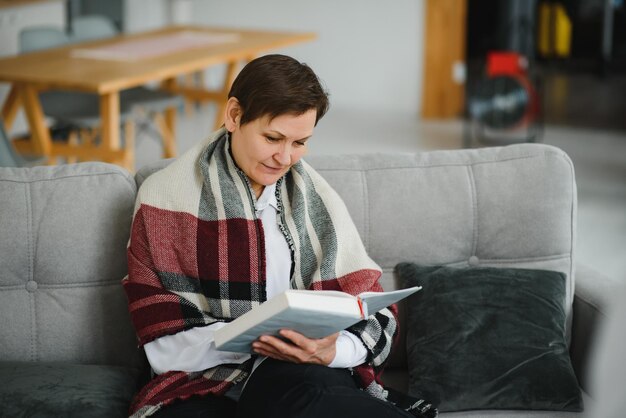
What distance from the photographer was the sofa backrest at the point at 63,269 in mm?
2092

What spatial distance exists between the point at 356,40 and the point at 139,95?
2627mm

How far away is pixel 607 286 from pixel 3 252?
1.37 metres

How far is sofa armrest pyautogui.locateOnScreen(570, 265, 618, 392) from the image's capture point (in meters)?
2.17

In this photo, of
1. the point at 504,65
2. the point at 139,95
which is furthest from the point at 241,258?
the point at 504,65

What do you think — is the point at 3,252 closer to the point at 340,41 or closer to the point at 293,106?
the point at 293,106

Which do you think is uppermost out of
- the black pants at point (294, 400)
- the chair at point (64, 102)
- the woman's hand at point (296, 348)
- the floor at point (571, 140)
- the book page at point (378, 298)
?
the chair at point (64, 102)

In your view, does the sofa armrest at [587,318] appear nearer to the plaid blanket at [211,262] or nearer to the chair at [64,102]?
the plaid blanket at [211,262]

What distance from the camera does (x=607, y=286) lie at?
226cm

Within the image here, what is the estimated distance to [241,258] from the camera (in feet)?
6.38

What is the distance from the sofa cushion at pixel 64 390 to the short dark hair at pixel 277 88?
1.99 feet

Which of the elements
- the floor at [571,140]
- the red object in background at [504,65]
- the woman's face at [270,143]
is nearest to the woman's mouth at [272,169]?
the woman's face at [270,143]

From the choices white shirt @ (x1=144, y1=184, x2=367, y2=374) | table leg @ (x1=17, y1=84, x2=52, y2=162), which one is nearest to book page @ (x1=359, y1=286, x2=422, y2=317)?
white shirt @ (x1=144, y1=184, x2=367, y2=374)

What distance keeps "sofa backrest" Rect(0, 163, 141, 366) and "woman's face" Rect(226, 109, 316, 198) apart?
335 millimetres

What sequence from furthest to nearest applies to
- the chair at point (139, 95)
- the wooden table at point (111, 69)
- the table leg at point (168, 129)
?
1. the table leg at point (168, 129)
2. the chair at point (139, 95)
3. the wooden table at point (111, 69)
